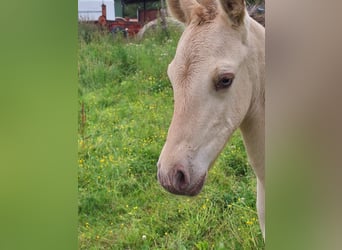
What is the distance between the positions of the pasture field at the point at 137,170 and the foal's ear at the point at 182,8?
0.43 feet

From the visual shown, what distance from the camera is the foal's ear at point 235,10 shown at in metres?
2.10

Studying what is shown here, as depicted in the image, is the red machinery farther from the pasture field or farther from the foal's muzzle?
the foal's muzzle

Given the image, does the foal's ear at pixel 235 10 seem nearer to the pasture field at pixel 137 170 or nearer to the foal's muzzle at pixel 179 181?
the pasture field at pixel 137 170

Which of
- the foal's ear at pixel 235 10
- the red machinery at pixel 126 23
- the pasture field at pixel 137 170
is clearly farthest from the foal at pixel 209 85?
the red machinery at pixel 126 23

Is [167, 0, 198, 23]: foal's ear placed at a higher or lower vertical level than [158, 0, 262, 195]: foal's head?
higher

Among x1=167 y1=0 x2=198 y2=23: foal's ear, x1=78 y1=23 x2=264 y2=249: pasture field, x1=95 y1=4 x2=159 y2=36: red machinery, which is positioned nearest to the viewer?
x1=167 y1=0 x2=198 y2=23: foal's ear

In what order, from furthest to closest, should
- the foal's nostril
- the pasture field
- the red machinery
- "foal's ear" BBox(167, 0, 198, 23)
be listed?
the red machinery < the pasture field < "foal's ear" BBox(167, 0, 198, 23) < the foal's nostril

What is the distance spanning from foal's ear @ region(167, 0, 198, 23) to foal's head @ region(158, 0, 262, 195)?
1.3 inches

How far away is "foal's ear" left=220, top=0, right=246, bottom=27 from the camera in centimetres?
210

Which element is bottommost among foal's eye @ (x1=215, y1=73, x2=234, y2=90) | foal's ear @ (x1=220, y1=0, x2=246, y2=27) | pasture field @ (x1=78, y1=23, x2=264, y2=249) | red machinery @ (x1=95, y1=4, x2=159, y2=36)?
pasture field @ (x1=78, y1=23, x2=264, y2=249)

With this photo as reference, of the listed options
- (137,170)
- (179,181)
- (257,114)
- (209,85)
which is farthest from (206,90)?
(137,170)

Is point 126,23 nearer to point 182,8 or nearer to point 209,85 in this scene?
point 182,8

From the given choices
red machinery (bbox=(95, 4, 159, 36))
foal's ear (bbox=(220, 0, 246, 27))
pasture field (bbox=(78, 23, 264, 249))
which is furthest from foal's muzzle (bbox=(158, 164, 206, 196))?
red machinery (bbox=(95, 4, 159, 36))
